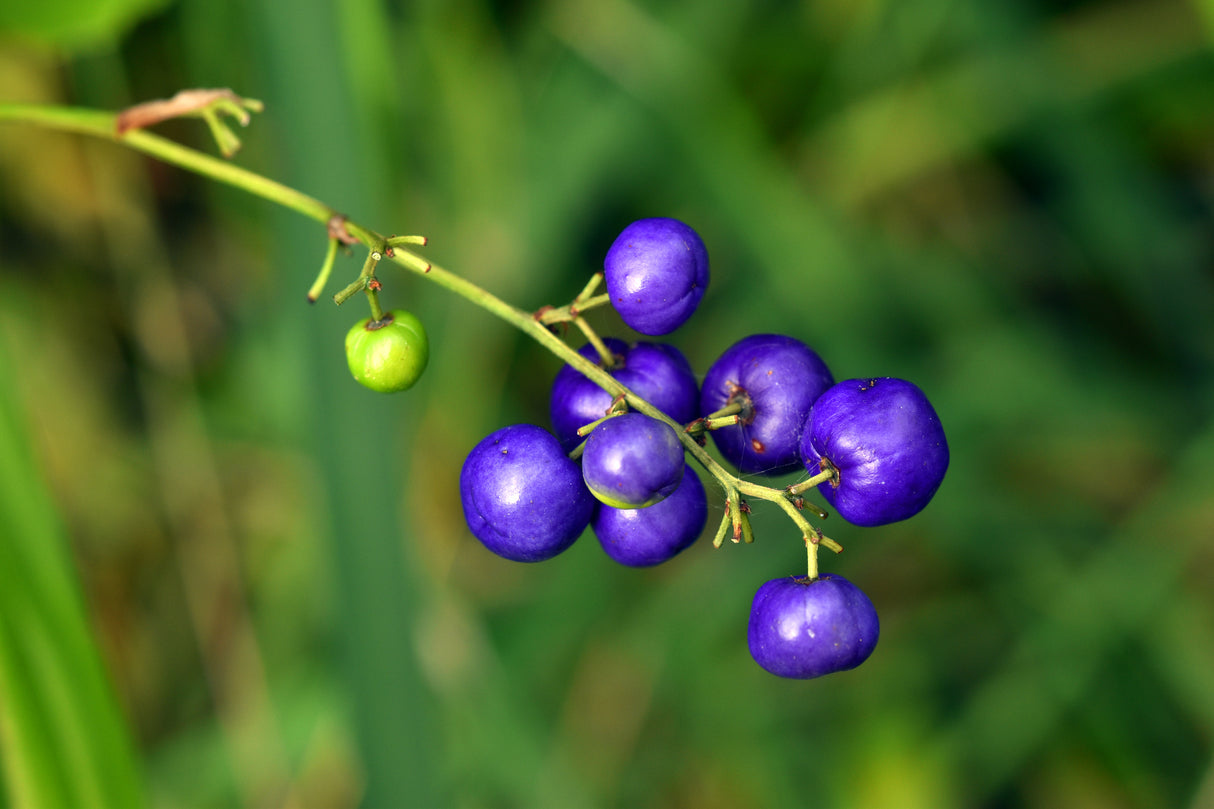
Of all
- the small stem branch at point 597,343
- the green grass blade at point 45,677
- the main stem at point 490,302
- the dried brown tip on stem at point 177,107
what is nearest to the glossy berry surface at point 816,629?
the main stem at point 490,302

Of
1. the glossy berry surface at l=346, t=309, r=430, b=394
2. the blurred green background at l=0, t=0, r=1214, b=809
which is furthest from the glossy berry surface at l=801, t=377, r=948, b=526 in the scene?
the blurred green background at l=0, t=0, r=1214, b=809

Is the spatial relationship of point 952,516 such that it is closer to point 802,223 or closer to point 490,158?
point 802,223

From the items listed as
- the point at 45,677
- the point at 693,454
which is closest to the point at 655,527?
the point at 693,454

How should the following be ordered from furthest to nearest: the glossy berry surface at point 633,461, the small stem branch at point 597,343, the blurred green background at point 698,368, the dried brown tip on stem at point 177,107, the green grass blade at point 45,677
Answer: the blurred green background at point 698,368
the green grass blade at point 45,677
the dried brown tip on stem at point 177,107
the small stem branch at point 597,343
the glossy berry surface at point 633,461

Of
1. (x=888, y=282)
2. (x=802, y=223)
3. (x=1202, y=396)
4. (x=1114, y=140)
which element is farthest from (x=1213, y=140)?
(x=802, y=223)

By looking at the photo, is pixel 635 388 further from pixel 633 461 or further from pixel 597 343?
pixel 633 461

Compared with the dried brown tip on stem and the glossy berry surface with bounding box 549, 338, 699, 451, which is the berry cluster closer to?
the glossy berry surface with bounding box 549, 338, 699, 451

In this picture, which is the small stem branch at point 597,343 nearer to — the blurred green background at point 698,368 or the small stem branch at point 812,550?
the small stem branch at point 812,550
